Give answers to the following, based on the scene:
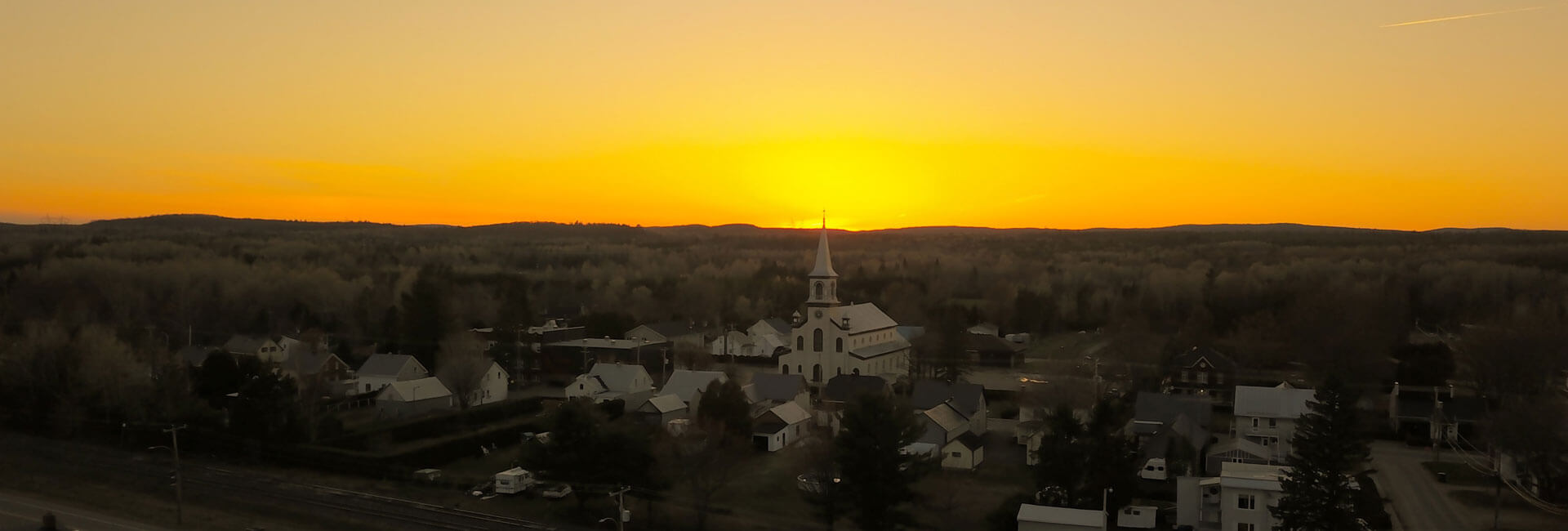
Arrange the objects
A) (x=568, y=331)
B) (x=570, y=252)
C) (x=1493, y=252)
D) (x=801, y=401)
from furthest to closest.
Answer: (x=570, y=252)
(x=1493, y=252)
(x=568, y=331)
(x=801, y=401)

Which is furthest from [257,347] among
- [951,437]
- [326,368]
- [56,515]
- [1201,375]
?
[1201,375]

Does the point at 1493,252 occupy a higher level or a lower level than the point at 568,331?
higher

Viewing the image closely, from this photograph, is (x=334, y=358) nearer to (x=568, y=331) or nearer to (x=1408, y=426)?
(x=568, y=331)

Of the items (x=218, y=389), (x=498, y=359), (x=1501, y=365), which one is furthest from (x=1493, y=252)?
(x=218, y=389)

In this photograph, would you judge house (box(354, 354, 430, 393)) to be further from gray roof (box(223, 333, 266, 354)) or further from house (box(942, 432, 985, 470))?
house (box(942, 432, 985, 470))

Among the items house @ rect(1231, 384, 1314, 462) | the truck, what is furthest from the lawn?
the truck

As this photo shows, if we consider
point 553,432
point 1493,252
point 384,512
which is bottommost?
point 384,512
